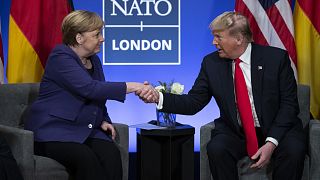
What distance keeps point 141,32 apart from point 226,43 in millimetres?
1637

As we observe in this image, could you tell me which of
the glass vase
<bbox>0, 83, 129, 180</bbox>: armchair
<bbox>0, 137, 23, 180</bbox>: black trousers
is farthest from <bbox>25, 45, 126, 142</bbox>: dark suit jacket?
the glass vase

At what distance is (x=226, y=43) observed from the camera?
4109 mm

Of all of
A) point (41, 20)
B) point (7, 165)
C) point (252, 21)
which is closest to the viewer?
point (7, 165)

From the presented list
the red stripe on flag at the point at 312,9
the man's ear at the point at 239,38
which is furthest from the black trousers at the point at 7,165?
the red stripe on flag at the point at 312,9

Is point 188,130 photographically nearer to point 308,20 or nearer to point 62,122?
point 62,122

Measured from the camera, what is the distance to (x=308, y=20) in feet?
16.7

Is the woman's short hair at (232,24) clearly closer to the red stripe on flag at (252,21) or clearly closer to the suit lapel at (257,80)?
the suit lapel at (257,80)

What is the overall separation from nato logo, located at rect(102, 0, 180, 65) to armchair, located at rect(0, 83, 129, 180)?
48.1 inches

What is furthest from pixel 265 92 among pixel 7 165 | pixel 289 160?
pixel 7 165

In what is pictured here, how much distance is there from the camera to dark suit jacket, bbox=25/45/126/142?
3.96 metres

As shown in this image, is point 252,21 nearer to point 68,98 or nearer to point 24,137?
point 68,98

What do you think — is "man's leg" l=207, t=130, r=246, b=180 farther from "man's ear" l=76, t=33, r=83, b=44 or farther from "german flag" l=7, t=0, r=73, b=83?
"german flag" l=7, t=0, r=73, b=83

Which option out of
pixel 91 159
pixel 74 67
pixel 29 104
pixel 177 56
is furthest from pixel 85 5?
pixel 91 159

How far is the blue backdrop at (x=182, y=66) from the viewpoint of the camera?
223 inches
